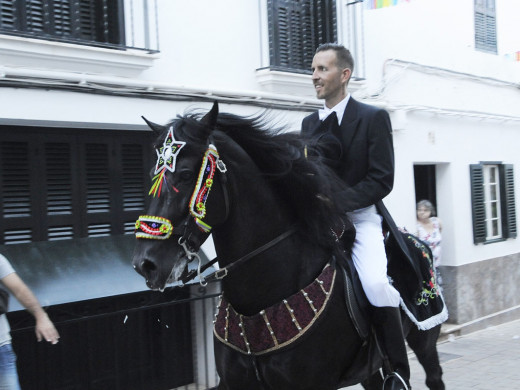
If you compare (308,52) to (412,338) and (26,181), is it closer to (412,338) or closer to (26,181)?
(26,181)

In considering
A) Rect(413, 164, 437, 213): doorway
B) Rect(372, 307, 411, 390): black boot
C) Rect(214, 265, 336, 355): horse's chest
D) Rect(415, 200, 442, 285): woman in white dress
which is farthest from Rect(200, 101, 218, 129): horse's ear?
Rect(413, 164, 437, 213): doorway

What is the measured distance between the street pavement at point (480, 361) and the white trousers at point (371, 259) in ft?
12.7

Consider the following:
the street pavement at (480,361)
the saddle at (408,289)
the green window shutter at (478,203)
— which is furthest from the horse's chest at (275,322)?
the green window shutter at (478,203)

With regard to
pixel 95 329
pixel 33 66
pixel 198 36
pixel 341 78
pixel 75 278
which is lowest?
pixel 95 329

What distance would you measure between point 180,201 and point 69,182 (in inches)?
142

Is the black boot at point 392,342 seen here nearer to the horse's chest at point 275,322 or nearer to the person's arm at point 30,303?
the horse's chest at point 275,322

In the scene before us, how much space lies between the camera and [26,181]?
6.12m

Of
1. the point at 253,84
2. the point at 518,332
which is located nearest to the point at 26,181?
the point at 253,84

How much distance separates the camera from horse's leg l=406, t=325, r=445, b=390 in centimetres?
502

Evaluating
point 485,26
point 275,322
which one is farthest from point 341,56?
point 485,26

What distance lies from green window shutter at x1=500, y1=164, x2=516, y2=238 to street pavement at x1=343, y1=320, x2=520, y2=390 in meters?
1.78

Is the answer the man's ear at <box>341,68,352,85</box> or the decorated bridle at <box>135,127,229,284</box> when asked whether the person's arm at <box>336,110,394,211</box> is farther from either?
the decorated bridle at <box>135,127,229,284</box>

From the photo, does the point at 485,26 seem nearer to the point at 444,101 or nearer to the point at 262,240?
the point at 444,101

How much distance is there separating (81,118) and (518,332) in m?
7.85
